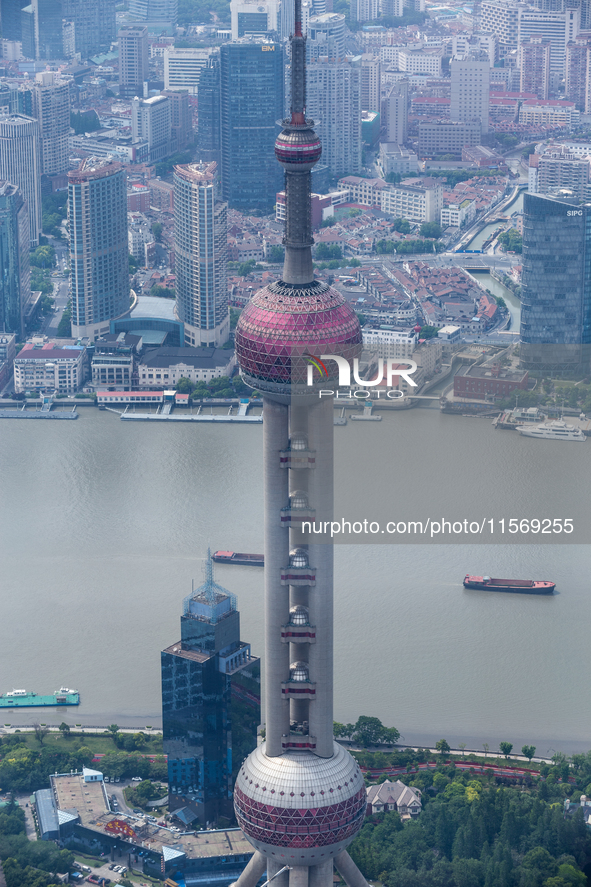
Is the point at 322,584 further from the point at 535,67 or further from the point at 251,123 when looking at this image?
the point at 535,67

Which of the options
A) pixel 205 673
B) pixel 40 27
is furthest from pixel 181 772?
pixel 40 27

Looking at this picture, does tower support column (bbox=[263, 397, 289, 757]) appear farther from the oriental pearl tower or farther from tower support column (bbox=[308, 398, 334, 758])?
tower support column (bbox=[308, 398, 334, 758])

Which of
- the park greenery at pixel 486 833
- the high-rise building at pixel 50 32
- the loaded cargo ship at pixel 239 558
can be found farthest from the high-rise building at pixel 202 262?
the high-rise building at pixel 50 32

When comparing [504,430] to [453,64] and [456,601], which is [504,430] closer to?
[456,601]

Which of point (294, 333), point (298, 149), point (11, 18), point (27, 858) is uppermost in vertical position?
point (298, 149)

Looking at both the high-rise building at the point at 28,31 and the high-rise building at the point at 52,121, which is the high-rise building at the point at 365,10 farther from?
the high-rise building at the point at 52,121

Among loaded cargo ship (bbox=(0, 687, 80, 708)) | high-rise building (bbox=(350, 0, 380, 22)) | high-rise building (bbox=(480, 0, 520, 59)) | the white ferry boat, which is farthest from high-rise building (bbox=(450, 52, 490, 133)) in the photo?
loaded cargo ship (bbox=(0, 687, 80, 708))

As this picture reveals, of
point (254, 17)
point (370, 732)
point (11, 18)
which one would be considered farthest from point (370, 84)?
point (370, 732)
